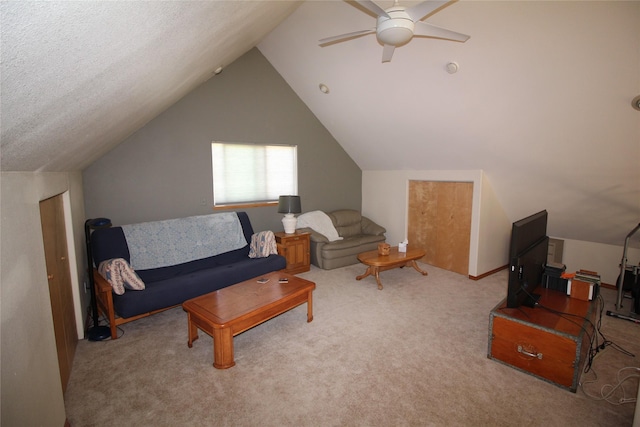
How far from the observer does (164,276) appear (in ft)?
11.8

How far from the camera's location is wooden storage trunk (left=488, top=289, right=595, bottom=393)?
2.29 metres

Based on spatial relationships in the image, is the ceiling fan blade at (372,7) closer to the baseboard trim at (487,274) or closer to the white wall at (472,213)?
the white wall at (472,213)

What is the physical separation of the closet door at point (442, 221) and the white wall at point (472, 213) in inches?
4.1

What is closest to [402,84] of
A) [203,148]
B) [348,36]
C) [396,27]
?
[348,36]

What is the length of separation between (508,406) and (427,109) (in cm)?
321

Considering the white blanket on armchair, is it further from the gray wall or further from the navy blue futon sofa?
the navy blue futon sofa

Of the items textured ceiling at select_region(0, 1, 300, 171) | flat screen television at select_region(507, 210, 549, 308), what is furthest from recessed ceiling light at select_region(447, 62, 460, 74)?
textured ceiling at select_region(0, 1, 300, 171)

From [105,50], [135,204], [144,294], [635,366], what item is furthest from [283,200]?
[635,366]

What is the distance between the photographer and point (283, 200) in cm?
488

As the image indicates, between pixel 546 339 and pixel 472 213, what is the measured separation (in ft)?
8.46

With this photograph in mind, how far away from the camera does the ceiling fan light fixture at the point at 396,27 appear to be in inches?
86.3

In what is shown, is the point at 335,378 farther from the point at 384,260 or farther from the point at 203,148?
the point at 203,148

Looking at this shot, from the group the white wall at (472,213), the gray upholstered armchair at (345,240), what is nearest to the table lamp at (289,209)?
the gray upholstered armchair at (345,240)

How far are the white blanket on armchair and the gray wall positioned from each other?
0.32m
